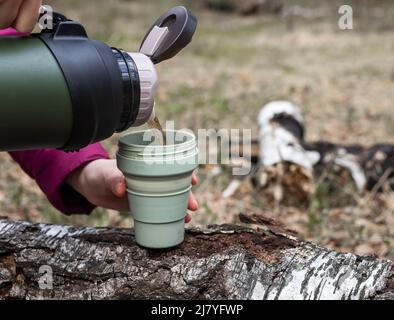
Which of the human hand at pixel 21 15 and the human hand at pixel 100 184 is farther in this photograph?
the human hand at pixel 100 184

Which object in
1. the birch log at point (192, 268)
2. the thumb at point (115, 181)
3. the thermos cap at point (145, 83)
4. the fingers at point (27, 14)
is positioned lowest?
the birch log at point (192, 268)

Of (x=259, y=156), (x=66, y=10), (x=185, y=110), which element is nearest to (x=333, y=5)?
(x=66, y=10)

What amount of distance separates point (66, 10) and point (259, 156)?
197 inches

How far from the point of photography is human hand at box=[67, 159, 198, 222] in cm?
133

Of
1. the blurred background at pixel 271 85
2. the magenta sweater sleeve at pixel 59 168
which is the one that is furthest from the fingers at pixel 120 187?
the blurred background at pixel 271 85

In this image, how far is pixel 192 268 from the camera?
3.80ft

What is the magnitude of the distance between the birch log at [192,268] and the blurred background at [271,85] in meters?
0.79

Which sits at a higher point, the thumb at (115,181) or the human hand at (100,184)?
the thumb at (115,181)

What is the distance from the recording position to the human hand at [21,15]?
96cm

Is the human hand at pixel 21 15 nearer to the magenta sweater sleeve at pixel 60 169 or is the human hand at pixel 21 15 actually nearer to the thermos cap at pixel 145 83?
the thermos cap at pixel 145 83

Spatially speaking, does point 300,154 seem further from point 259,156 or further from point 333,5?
point 333,5

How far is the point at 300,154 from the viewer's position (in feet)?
8.30

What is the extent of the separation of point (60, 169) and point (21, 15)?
0.51 meters
